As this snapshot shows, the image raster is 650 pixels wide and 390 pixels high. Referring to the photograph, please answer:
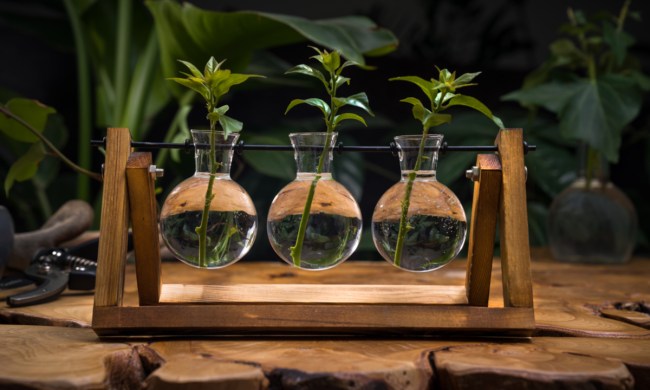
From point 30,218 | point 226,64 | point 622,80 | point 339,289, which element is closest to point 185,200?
point 339,289

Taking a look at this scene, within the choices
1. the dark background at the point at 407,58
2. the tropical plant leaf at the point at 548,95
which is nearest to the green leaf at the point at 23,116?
the tropical plant leaf at the point at 548,95

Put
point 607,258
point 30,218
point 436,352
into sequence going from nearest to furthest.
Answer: point 436,352, point 607,258, point 30,218

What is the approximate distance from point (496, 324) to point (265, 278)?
558mm

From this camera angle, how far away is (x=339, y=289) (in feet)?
2.46

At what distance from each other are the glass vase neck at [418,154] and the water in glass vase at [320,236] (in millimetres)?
72

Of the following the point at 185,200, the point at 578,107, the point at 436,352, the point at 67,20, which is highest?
the point at 67,20

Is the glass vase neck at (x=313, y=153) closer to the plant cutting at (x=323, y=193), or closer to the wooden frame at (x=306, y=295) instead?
the plant cutting at (x=323, y=193)

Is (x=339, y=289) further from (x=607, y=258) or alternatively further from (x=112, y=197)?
(x=607, y=258)

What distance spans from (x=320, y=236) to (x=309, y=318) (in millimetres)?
76

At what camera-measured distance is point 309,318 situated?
2.19 ft

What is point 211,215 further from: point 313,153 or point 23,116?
point 23,116

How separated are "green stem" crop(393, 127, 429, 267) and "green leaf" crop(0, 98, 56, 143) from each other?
0.62 metres

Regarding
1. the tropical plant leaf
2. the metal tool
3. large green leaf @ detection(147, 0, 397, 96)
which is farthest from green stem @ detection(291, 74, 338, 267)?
the tropical plant leaf

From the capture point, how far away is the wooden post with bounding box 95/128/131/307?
67cm
